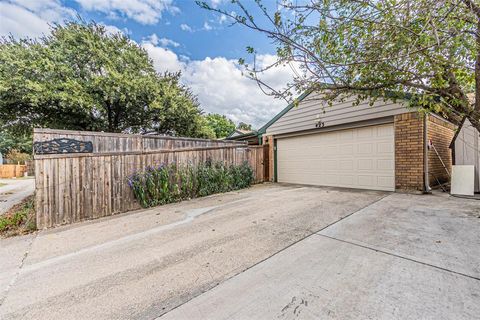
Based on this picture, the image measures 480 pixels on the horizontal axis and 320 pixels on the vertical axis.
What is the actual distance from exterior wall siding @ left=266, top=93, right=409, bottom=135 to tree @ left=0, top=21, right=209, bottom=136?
4.50 m

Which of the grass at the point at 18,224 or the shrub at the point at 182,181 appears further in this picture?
the shrub at the point at 182,181

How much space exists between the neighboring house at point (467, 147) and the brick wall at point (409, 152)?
3.33 feet

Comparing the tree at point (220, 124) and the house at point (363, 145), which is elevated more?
the tree at point (220, 124)

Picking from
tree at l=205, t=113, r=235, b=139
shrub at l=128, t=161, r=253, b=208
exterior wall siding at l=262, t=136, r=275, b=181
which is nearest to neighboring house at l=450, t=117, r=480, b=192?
exterior wall siding at l=262, t=136, r=275, b=181

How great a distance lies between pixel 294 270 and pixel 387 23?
10.6 feet

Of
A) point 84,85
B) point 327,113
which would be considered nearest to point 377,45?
point 327,113

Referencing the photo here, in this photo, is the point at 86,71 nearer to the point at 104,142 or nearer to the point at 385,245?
the point at 104,142

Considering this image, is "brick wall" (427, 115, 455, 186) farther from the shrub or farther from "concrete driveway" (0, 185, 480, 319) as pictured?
the shrub

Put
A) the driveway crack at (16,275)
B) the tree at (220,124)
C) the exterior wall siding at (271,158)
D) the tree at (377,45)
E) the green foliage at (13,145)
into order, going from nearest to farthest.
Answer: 1. the driveway crack at (16,275)
2. the tree at (377,45)
3. the exterior wall siding at (271,158)
4. the green foliage at (13,145)
5. the tree at (220,124)

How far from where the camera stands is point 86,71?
26.8ft

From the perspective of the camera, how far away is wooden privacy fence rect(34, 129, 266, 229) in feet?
12.8

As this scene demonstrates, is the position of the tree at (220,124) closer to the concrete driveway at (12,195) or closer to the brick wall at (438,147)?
the concrete driveway at (12,195)

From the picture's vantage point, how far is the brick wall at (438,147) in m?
5.76

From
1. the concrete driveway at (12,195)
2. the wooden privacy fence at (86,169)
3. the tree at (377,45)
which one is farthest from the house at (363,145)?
the concrete driveway at (12,195)
